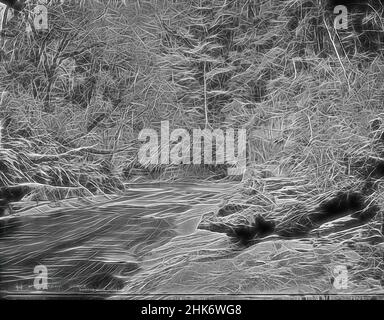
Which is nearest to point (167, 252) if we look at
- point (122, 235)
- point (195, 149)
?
point (122, 235)

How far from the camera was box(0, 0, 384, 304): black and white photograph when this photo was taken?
1749 mm

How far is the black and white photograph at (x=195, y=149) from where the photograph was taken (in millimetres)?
1749

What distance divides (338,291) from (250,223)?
1.52ft

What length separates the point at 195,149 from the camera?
5.80 ft

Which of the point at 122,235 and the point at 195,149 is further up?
the point at 195,149

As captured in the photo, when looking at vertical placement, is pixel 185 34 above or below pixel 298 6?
below

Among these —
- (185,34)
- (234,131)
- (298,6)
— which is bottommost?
(234,131)

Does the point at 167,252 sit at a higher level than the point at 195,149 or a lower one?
lower

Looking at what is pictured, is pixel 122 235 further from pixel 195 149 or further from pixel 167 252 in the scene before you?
pixel 195 149
